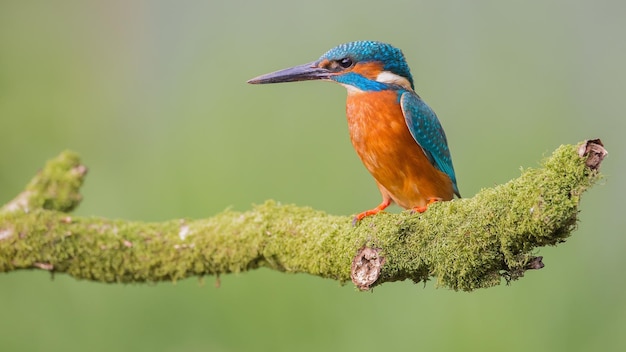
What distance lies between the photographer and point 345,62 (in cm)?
271

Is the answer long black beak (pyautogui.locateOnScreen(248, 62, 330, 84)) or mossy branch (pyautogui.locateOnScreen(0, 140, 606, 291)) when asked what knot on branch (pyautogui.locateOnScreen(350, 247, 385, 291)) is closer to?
mossy branch (pyautogui.locateOnScreen(0, 140, 606, 291))

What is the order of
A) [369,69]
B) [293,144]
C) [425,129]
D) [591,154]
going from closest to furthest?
1. [591,154]
2. [425,129]
3. [369,69]
4. [293,144]

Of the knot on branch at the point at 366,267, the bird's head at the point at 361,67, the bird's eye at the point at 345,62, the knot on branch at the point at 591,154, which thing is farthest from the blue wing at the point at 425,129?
the knot on branch at the point at 591,154

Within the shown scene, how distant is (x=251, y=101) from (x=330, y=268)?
194 cm

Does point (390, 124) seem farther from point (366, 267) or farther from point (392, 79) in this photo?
point (366, 267)

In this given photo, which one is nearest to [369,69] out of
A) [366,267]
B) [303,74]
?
[303,74]

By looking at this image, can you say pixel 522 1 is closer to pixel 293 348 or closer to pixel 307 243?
pixel 293 348

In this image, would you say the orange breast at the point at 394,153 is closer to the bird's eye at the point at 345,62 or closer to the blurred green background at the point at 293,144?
the bird's eye at the point at 345,62

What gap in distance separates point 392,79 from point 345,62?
18 cm

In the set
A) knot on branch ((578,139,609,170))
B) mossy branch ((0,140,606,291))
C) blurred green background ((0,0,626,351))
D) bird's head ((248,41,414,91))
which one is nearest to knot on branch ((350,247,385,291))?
mossy branch ((0,140,606,291))

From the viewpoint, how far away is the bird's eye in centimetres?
271

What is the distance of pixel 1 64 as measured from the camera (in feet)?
15.4

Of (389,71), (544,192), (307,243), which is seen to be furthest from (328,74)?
(544,192)

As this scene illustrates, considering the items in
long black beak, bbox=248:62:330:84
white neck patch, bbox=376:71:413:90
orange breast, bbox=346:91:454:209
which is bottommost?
orange breast, bbox=346:91:454:209
